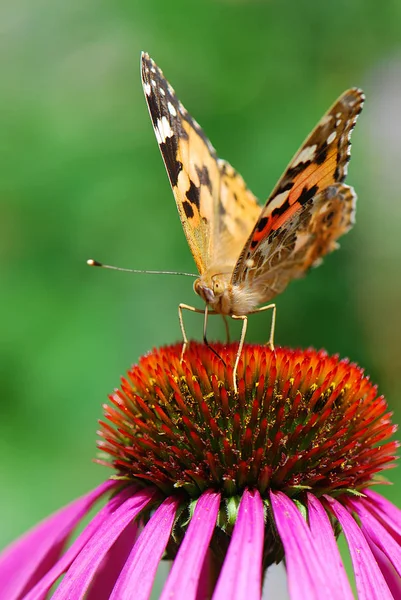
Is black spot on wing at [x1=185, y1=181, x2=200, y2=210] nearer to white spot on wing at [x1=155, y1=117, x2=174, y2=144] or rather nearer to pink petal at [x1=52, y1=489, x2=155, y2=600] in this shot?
white spot on wing at [x1=155, y1=117, x2=174, y2=144]

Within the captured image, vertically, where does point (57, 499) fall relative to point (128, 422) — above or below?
below

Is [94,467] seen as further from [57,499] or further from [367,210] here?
[367,210]

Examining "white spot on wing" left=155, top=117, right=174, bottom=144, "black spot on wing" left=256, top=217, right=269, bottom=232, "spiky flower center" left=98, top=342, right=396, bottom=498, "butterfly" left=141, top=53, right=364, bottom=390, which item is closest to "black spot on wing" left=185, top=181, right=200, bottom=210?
"butterfly" left=141, top=53, right=364, bottom=390

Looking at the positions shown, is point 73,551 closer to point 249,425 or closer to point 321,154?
point 249,425

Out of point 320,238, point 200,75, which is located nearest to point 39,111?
point 200,75

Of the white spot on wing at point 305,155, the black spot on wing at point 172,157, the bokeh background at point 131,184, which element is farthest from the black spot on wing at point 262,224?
the bokeh background at point 131,184

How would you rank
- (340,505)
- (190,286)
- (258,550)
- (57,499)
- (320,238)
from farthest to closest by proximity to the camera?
(190,286), (57,499), (320,238), (340,505), (258,550)

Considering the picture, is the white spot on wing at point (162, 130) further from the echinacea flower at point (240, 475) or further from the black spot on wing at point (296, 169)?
the echinacea flower at point (240, 475)
